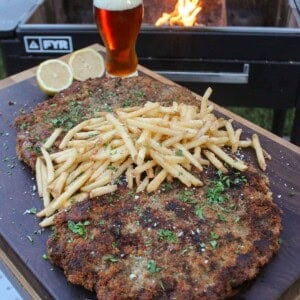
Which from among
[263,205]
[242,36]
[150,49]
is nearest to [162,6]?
[150,49]

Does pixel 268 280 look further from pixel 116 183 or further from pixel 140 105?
pixel 140 105

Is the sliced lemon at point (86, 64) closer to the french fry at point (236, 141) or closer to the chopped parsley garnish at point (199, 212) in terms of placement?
the french fry at point (236, 141)

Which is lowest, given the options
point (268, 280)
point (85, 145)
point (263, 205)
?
point (268, 280)

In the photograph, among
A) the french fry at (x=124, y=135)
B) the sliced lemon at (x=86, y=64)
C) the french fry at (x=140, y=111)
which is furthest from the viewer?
the sliced lemon at (x=86, y=64)

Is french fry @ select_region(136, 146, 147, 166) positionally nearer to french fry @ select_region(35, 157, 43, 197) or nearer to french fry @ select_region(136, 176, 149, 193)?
french fry @ select_region(136, 176, 149, 193)

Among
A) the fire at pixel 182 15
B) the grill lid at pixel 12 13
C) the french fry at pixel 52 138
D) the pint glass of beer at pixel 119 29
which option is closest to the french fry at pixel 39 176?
the french fry at pixel 52 138

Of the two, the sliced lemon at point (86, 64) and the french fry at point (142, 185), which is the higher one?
the sliced lemon at point (86, 64)
